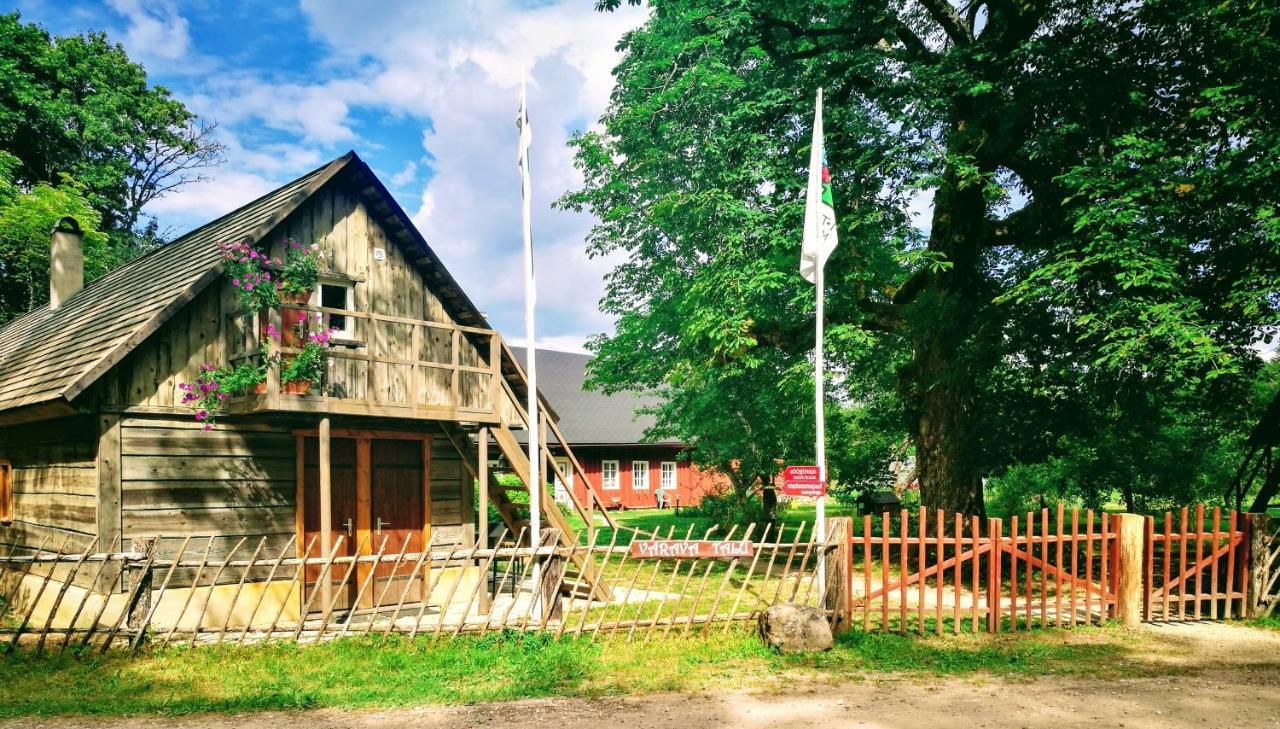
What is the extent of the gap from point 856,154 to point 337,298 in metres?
9.39

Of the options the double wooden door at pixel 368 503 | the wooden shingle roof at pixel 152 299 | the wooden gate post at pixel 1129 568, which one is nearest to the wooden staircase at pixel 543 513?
the double wooden door at pixel 368 503

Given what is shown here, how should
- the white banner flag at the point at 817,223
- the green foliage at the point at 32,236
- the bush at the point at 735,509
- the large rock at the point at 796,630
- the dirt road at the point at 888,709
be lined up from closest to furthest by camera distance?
1. the dirt road at the point at 888,709
2. the large rock at the point at 796,630
3. the white banner flag at the point at 817,223
4. the bush at the point at 735,509
5. the green foliage at the point at 32,236

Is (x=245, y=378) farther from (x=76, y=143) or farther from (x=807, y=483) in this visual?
(x=76, y=143)

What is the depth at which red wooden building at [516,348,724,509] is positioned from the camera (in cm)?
3462

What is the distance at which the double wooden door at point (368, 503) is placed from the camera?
40.5 feet

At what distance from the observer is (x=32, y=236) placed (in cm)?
2597

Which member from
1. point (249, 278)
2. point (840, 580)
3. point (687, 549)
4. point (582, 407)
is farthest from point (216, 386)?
point (582, 407)

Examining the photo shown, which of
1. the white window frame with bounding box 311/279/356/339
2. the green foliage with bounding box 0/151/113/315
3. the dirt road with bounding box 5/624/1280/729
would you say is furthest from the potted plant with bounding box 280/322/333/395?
the green foliage with bounding box 0/151/113/315

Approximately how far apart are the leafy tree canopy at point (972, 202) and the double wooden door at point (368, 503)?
5.64 metres

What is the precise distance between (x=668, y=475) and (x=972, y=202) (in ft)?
77.2

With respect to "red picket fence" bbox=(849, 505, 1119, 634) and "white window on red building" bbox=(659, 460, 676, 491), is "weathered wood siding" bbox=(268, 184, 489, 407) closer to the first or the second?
"red picket fence" bbox=(849, 505, 1119, 634)

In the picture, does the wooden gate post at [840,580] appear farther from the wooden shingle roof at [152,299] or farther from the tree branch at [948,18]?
the tree branch at [948,18]

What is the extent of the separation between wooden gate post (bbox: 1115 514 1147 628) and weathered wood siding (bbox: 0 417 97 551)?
12951mm

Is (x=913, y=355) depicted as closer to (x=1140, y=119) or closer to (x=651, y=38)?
(x=1140, y=119)
